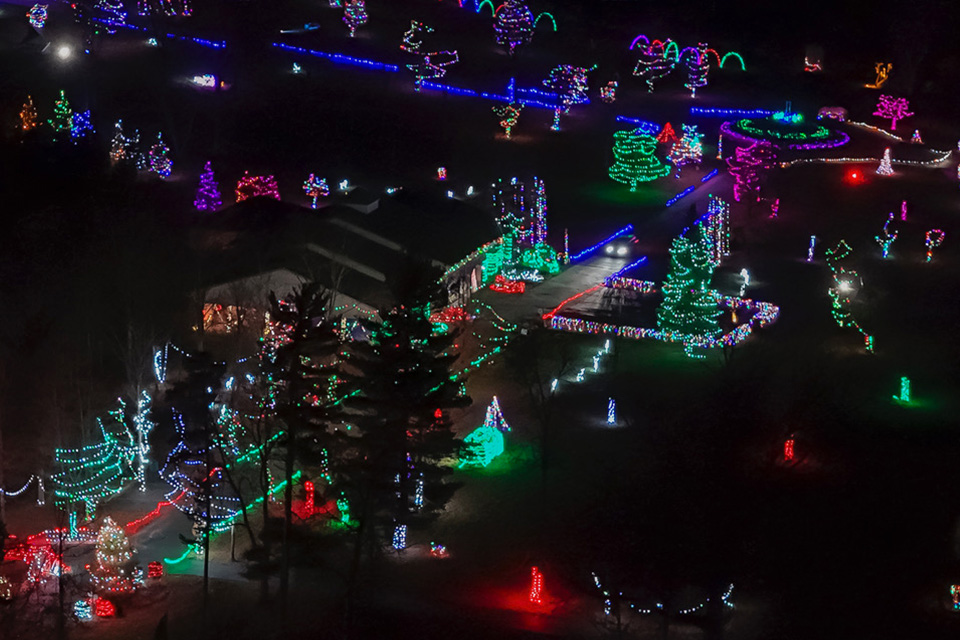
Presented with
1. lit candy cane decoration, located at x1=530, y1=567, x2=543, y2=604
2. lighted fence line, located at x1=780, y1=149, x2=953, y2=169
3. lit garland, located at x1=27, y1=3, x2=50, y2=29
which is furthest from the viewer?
lit garland, located at x1=27, y1=3, x2=50, y2=29

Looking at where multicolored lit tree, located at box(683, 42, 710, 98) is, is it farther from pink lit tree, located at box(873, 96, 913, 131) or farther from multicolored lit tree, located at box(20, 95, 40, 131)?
multicolored lit tree, located at box(20, 95, 40, 131)

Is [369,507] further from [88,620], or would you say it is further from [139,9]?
[139,9]

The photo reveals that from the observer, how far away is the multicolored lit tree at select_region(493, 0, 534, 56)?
9144cm

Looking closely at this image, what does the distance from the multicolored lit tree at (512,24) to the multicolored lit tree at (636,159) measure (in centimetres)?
2322

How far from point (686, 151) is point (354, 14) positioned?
97.3 ft

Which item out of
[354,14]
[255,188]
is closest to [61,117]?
[255,188]

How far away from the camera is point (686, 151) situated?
7256 centimetres

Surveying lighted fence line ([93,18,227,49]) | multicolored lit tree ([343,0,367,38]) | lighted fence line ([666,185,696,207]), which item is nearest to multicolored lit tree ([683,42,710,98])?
lighted fence line ([666,185,696,207])

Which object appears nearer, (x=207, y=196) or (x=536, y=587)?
(x=536, y=587)

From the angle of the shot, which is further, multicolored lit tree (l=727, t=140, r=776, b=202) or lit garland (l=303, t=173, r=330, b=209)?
multicolored lit tree (l=727, t=140, r=776, b=202)

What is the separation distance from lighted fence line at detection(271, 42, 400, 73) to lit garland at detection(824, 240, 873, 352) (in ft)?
121

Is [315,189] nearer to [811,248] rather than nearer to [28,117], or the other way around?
[28,117]

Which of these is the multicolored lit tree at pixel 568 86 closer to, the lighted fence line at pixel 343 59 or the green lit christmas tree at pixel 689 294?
the lighted fence line at pixel 343 59

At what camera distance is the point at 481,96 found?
84125mm
